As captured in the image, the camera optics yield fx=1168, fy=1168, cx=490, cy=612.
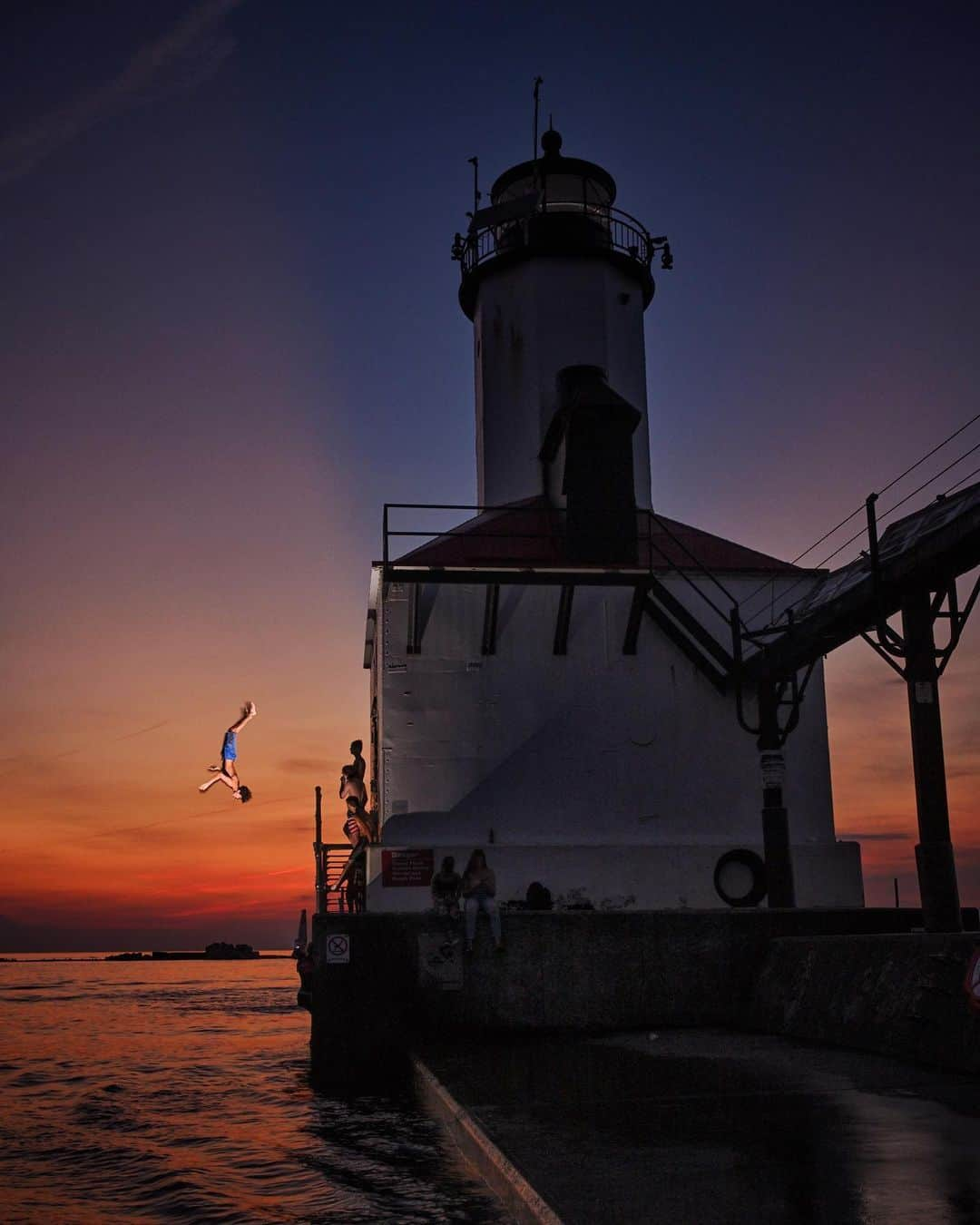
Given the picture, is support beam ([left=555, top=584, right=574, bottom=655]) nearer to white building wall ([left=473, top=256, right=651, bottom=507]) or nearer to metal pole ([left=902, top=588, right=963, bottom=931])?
white building wall ([left=473, top=256, right=651, bottom=507])

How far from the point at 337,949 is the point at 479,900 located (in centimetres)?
208

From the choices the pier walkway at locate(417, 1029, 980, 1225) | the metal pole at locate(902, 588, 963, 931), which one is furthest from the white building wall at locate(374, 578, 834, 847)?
the pier walkway at locate(417, 1029, 980, 1225)

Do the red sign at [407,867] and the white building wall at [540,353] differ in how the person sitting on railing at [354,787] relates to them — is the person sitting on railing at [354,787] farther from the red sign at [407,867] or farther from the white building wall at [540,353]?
the white building wall at [540,353]

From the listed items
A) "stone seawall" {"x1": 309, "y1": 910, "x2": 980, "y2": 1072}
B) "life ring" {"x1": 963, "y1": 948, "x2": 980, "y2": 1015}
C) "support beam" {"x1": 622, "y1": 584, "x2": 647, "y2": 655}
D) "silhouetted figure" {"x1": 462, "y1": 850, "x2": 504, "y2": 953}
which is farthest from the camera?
"support beam" {"x1": 622, "y1": 584, "x2": 647, "y2": 655}

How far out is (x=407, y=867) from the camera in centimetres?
2164

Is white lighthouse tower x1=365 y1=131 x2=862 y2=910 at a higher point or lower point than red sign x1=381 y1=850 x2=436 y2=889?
higher

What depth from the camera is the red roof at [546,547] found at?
24.3m

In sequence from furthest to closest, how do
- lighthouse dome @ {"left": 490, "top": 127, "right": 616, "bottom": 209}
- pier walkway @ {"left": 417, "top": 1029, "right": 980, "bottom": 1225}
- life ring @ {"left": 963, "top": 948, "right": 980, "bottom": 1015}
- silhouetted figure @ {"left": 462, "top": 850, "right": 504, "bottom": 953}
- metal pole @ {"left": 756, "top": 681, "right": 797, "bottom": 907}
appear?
lighthouse dome @ {"left": 490, "top": 127, "right": 616, "bottom": 209}, metal pole @ {"left": 756, "top": 681, "right": 797, "bottom": 907}, silhouetted figure @ {"left": 462, "top": 850, "right": 504, "bottom": 953}, life ring @ {"left": 963, "top": 948, "right": 980, "bottom": 1015}, pier walkway @ {"left": 417, "top": 1029, "right": 980, "bottom": 1225}

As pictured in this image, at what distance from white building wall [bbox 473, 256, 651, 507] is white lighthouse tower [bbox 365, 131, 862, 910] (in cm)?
271

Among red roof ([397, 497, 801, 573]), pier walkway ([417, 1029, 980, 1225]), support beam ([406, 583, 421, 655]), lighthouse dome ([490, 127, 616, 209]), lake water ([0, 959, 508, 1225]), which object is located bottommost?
lake water ([0, 959, 508, 1225])

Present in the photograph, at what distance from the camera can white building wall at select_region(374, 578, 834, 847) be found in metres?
22.6

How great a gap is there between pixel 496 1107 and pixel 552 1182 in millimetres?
2869

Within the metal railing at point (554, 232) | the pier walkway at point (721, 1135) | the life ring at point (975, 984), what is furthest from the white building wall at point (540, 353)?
the life ring at point (975, 984)

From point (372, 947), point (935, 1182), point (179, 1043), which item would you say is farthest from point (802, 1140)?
point (179, 1043)
